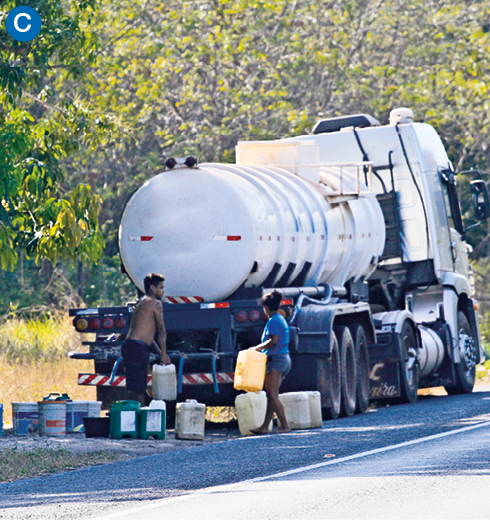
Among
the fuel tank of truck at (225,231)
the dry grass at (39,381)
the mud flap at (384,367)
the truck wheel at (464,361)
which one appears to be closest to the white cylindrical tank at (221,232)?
the fuel tank of truck at (225,231)

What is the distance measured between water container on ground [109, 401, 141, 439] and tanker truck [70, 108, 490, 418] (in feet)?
3.80

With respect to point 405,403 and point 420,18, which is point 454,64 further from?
point 405,403

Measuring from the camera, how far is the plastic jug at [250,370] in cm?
1258

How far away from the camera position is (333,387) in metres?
14.5

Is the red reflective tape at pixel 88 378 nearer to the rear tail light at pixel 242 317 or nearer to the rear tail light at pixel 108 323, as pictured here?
the rear tail light at pixel 108 323

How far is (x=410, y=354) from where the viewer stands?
16.9 meters

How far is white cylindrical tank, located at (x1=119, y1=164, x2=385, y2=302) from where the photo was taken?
13.7m

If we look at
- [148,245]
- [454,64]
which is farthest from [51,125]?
[454,64]

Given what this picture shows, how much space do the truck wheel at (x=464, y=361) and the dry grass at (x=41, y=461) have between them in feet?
29.6

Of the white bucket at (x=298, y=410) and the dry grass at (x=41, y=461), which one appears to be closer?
the dry grass at (x=41, y=461)

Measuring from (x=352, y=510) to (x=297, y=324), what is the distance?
6978mm

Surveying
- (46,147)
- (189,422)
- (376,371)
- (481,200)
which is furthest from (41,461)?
(481,200)

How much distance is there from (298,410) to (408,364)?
13.5 feet

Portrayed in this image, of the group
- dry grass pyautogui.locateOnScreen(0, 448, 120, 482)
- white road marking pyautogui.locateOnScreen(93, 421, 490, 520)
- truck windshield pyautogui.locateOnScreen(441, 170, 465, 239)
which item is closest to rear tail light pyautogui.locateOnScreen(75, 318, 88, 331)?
dry grass pyautogui.locateOnScreen(0, 448, 120, 482)
